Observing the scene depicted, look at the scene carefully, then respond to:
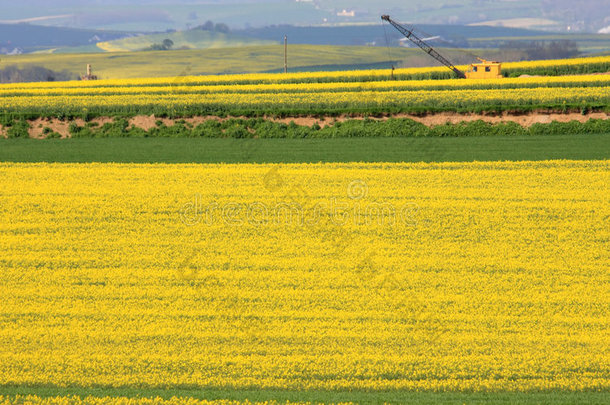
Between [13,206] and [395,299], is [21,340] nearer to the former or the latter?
[395,299]

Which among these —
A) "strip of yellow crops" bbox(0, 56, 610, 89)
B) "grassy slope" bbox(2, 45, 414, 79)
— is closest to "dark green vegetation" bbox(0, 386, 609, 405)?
"strip of yellow crops" bbox(0, 56, 610, 89)

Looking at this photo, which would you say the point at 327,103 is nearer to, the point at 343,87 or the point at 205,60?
the point at 343,87

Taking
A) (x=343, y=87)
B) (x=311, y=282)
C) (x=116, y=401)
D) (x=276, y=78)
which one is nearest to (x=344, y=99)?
(x=343, y=87)

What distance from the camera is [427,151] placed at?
33344 millimetres

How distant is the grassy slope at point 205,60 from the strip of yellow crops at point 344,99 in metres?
101

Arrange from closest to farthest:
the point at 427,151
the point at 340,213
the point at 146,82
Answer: the point at 340,213
the point at 427,151
the point at 146,82

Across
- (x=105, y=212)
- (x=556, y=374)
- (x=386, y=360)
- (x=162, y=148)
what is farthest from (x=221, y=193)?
(x=556, y=374)

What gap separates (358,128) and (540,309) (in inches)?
882

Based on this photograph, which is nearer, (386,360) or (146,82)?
(386,360)

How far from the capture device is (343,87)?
4897 centimetres

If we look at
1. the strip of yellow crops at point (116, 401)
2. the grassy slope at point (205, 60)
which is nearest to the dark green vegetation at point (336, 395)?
the strip of yellow crops at point (116, 401)

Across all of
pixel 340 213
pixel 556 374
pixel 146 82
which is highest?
pixel 146 82

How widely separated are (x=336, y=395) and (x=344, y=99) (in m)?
30.4

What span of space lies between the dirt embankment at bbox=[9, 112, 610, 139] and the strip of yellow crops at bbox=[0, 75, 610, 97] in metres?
7.59
